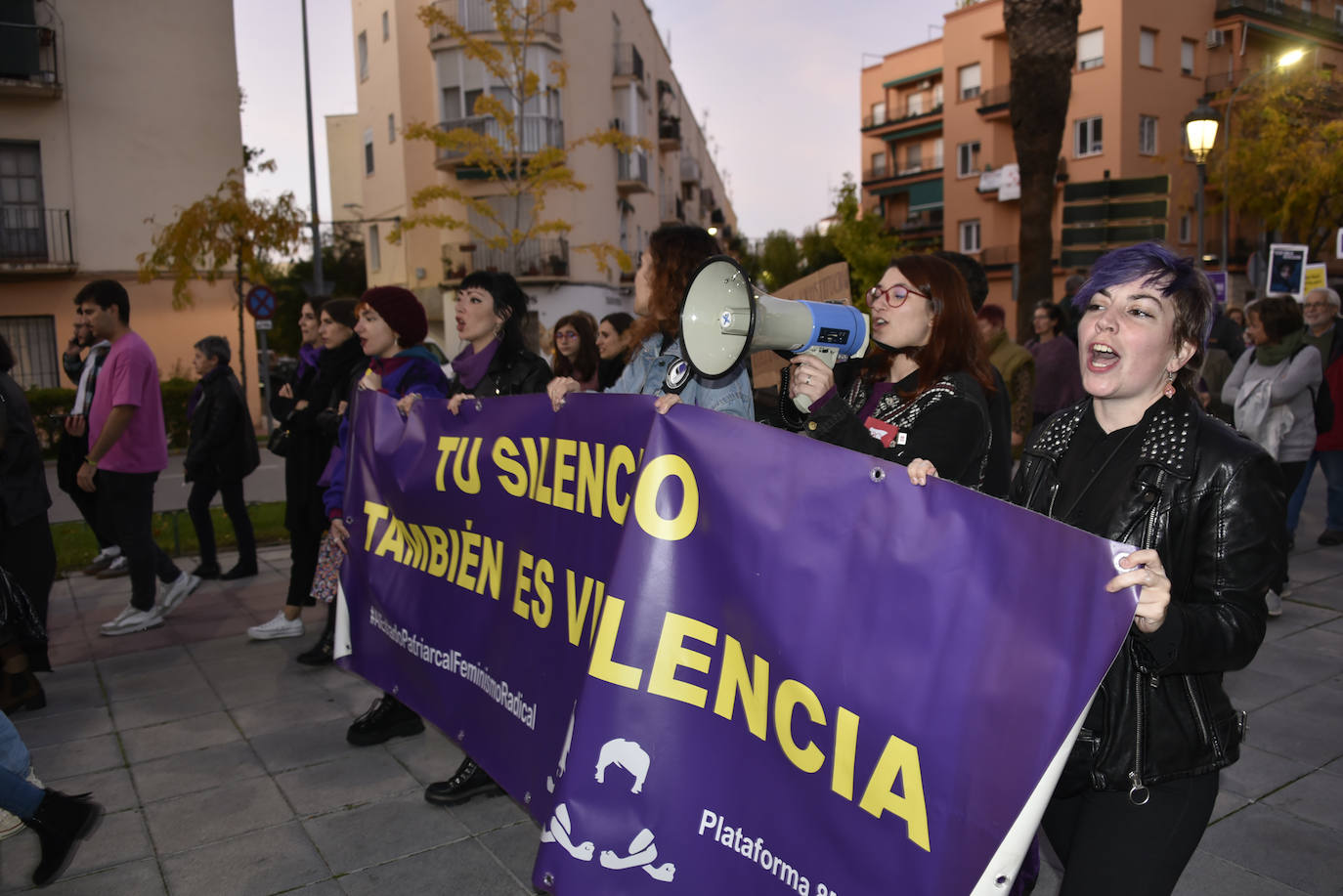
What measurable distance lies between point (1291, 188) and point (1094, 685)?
1363 inches

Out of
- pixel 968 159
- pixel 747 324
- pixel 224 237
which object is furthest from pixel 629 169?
pixel 747 324

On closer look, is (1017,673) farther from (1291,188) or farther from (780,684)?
(1291,188)

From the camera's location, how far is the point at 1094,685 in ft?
5.08

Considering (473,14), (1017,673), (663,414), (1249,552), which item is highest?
(473,14)

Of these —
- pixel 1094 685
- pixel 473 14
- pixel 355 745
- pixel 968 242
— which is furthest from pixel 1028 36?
pixel 968 242

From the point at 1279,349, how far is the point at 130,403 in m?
7.30

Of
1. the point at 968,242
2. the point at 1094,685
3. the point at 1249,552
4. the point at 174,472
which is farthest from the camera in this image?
the point at 968,242

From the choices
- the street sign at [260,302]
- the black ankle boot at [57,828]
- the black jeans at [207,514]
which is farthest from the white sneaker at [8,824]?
the street sign at [260,302]

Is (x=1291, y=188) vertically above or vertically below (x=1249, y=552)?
above

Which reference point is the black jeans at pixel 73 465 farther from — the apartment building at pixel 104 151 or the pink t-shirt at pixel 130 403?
the apartment building at pixel 104 151

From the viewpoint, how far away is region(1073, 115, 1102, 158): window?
119 feet

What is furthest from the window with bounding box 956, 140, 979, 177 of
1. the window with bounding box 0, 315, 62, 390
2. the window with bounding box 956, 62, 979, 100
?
the window with bounding box 0, 315, 62, 390

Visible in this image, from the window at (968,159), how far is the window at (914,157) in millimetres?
7368

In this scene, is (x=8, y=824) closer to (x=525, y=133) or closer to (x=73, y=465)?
(x=73, y=465)
